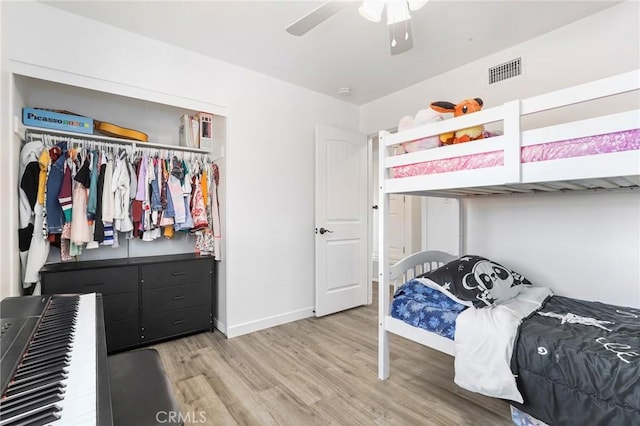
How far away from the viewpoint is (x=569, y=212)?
2154 mm

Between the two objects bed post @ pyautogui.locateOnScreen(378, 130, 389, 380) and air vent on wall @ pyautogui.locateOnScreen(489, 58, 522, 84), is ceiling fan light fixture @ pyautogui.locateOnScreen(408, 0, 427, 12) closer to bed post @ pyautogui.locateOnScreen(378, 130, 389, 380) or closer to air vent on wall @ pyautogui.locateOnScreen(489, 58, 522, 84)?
bed post @ pyautogui.locateOnScreen(378, 130, 389, 380)

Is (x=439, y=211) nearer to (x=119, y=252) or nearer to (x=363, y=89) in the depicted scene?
(x=363, y=89)

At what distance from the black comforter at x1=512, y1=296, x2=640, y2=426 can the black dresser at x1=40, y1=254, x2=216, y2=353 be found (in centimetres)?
237

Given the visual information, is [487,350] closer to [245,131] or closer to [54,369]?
[54,369]

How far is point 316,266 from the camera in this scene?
317 cm

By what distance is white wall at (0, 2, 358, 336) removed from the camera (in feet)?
6.38

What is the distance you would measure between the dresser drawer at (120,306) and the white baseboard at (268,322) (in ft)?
2.57

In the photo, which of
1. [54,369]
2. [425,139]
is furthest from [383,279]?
[54,369]

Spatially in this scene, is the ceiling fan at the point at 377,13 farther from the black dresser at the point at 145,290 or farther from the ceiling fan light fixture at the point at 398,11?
the black dresser at the point at 145,290

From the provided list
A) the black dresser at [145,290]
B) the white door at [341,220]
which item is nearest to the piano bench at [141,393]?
the black dresser at [145,290]

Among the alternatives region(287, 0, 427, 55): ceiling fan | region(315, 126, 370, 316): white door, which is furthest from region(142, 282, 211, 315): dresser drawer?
region(287, 0, 427, 55): ceiling fan

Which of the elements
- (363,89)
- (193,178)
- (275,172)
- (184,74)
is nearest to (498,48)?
(363,89)

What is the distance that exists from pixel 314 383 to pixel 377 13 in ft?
7.13

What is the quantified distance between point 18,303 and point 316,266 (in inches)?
89.9
